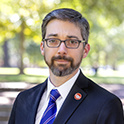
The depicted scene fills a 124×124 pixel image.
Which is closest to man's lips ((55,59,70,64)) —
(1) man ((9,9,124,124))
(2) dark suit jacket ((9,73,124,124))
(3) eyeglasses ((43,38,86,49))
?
(1) man ((9,9,124,124))

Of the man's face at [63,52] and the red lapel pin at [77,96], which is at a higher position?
the man's face at [63,52]

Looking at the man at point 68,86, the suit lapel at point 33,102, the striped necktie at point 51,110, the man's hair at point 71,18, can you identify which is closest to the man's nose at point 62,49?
the man at point 68,86

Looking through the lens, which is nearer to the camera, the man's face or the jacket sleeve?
the jacket sleeve

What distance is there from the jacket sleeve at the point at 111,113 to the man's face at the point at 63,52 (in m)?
0.40

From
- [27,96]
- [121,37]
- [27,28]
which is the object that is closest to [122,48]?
[121,37]

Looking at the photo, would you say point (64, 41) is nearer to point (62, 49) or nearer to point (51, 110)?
point (62, 49)

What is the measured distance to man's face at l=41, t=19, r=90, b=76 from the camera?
177 cm

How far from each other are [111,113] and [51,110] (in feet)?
1.63

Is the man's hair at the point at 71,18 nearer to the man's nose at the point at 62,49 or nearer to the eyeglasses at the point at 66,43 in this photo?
the eyeglasses at the point at 66,43

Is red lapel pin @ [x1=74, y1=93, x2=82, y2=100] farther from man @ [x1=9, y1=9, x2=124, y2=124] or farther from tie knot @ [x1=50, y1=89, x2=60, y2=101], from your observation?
tie knot @ [x1=50, y1=89, x2=60, y2=101]

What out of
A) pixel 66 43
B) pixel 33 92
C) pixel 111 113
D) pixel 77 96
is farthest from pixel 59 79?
pixel 111 113

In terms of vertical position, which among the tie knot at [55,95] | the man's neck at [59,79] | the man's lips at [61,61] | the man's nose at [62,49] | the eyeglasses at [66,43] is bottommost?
the tie knot at [55,95]

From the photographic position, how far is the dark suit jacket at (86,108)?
1600mm

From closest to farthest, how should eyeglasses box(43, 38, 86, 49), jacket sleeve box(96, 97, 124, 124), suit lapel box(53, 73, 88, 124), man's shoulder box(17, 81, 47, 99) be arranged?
jacket sleeve box(96, 97, 124, 124) < suit lapel box(53, 73, 88, 124) < eyeglasses box(43, 38, 86, 49) < man's shoulder box(17, 81, 47, 99)
